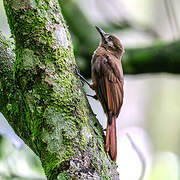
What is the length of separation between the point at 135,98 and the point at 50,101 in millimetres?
7148

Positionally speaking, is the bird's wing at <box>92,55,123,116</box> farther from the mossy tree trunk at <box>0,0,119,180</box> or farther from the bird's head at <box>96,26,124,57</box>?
the mossy tree trunk at <box>0,0,119,180</box>

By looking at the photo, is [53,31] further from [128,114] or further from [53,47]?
[128,114]

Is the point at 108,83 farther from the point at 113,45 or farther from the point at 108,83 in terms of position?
the point at 113,45

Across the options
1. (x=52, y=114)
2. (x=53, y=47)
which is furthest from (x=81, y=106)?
(x=53, y=47)

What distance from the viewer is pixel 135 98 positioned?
30.4 feet

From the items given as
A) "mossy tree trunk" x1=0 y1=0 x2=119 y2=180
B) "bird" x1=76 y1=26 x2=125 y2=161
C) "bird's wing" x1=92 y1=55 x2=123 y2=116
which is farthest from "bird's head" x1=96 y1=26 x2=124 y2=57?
"mossy tree trunk" x1=0 y1=0 x2=119 y2=180

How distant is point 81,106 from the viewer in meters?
2.31

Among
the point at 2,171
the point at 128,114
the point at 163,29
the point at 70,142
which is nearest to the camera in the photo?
the point at 70,142

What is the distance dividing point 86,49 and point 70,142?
291 cm

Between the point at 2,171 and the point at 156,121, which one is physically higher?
the point at 2,171

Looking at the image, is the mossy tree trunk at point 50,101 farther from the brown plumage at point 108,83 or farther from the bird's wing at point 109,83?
the bird's wing at point 109,83

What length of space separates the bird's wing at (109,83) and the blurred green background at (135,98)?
445 mm

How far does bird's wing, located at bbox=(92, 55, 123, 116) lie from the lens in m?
3.30

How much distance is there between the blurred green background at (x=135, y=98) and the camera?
11.2 ft
